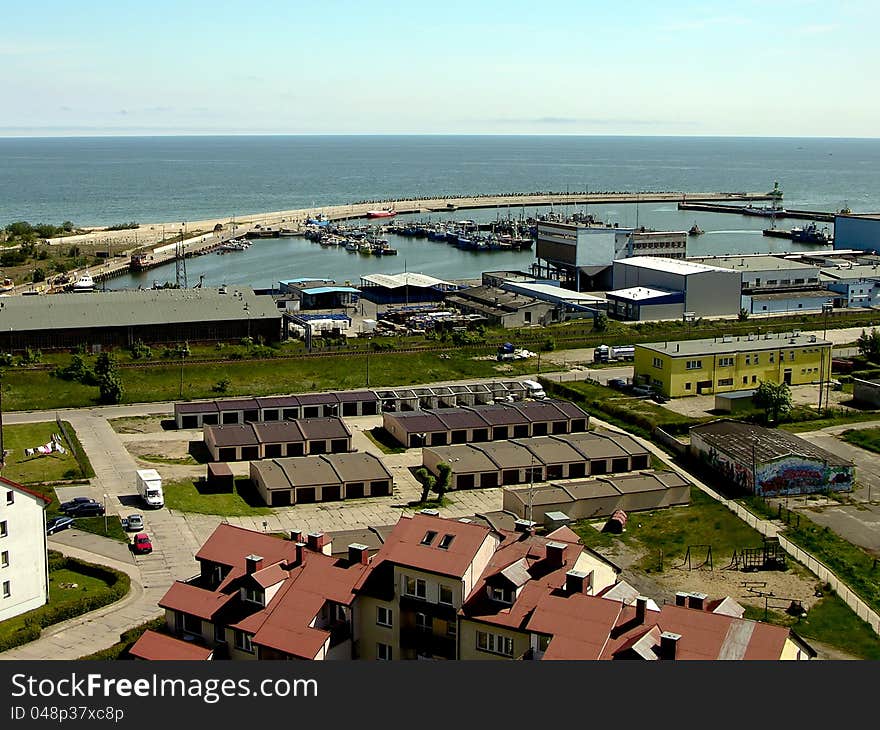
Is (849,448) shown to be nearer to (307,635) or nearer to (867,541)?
(867,541)

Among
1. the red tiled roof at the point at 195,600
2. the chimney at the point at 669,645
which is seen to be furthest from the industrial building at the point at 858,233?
the chimney at the point at 669,645

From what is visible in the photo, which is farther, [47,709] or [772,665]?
[772,665]

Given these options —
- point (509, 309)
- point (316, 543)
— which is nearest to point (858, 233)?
point (509, 309)

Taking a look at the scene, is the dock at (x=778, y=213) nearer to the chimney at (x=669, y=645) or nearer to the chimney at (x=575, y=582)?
the chimney at (x=575, y=582)

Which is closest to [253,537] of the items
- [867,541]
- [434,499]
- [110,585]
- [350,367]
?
[110,585]

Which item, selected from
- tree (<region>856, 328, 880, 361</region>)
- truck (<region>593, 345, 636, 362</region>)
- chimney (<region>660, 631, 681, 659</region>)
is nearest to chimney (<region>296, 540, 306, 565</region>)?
chimney (<region>660, 631, 681, 659</region>)

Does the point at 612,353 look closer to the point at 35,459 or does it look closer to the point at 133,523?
the point at 35,459
